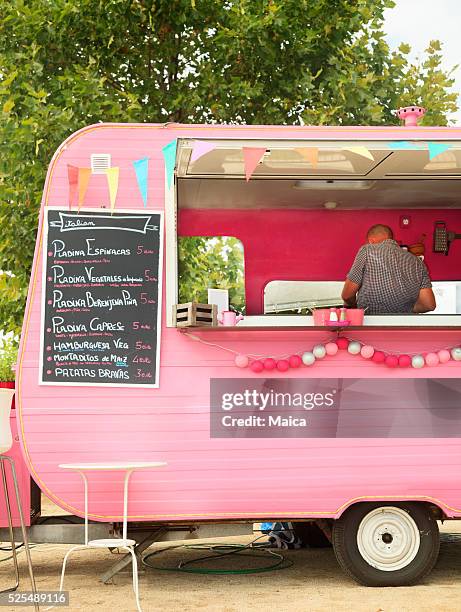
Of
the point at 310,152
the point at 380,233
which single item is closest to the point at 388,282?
the point at 380,233

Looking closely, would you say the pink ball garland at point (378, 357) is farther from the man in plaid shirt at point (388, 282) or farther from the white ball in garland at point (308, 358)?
the man in plaid shirt at point (388, 282)

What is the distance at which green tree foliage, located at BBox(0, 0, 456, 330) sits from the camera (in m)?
11.3

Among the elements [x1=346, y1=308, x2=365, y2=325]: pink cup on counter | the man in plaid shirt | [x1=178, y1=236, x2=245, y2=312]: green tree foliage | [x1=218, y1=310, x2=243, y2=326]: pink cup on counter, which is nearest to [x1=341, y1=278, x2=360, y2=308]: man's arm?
the man in plaid shirt

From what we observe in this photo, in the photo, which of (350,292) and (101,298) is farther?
(350,292)

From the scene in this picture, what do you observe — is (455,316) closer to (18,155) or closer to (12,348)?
(18,155)

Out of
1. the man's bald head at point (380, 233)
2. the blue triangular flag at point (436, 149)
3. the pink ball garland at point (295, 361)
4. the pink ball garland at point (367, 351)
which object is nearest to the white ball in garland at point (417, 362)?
the pink ball garland at point (367, 351)

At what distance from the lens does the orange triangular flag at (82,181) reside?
6480 mm

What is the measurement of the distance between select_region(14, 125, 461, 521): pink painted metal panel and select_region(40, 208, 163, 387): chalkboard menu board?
0.09 m

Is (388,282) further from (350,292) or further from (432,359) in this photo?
(432,359)

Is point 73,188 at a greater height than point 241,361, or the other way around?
point 73,188

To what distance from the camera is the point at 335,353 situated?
6.48 meters

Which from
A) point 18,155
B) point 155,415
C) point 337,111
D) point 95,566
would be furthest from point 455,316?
point 18,155

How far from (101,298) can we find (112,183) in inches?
30.5

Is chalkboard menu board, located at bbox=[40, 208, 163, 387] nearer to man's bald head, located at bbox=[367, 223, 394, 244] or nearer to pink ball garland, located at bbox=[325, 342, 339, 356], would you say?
pink ball garland, located at bbox=[325, 342, 339, 356]
